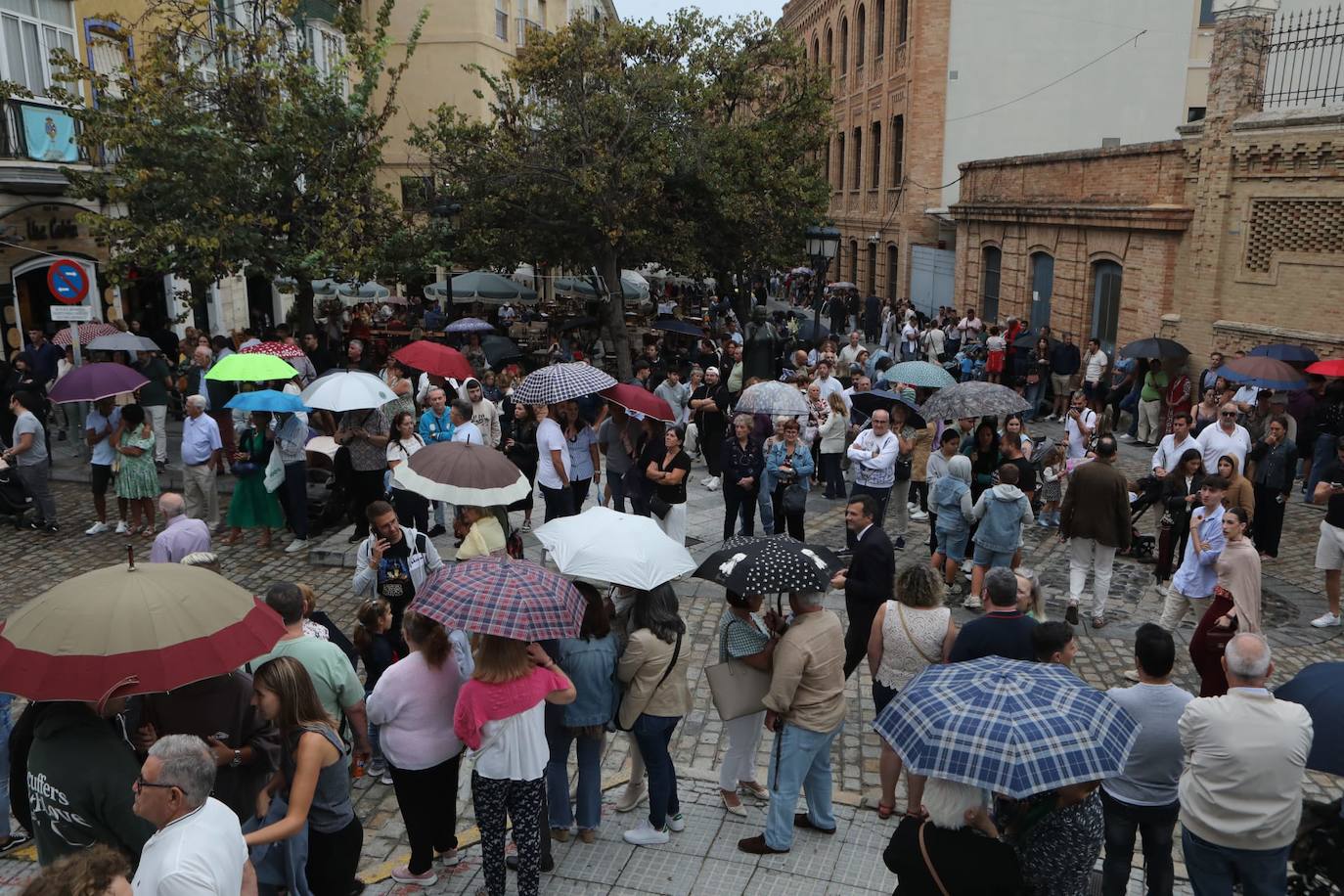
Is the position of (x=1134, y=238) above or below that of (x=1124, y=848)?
above

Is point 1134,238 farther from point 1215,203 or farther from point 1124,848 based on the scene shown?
point 1124,848

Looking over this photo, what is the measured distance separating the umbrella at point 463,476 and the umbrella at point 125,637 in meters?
3.10

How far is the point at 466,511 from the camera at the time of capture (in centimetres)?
816

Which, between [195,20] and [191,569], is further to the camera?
[195,20]

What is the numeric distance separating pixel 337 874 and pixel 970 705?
3.06 meters

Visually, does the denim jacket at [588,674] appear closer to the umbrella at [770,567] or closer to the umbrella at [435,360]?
the umbrella at [770,567]

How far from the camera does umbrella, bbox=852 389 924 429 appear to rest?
11.7 m

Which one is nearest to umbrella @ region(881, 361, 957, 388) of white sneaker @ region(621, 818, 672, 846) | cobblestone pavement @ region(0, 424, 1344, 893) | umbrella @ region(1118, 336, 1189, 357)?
cobblestone pavement @ region(0, 424, 1344, 893)

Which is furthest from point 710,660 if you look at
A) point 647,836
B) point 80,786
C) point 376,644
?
point 80,786

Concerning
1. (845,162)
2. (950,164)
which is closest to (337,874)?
(950,164)

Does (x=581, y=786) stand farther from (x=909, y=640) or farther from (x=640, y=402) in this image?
(x=640, y=402)

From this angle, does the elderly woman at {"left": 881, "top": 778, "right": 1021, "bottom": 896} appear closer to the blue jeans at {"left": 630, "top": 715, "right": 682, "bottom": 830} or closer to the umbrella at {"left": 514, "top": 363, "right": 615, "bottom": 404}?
the blue jeans at {"left": 630, "top": 715, "right": 682, "bottom": 830}

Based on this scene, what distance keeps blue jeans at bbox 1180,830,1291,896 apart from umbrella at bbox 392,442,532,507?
16.2 ft

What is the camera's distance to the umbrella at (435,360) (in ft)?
42.0
